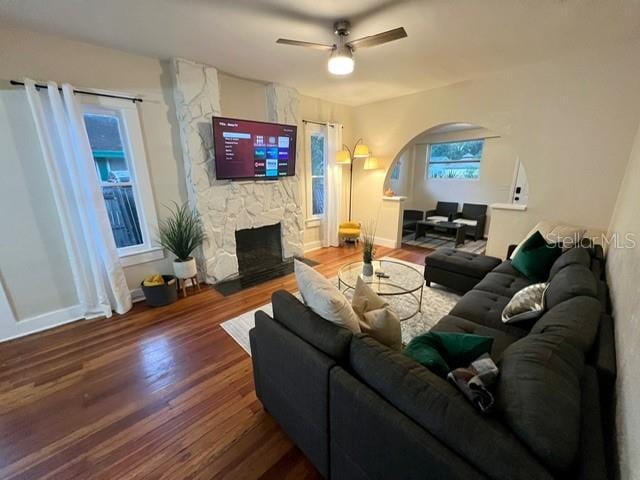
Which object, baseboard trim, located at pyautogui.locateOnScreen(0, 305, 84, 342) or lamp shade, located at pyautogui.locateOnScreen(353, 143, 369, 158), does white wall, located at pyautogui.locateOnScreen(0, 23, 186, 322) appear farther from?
lamp shade, located at pyautogui.locateOnScreen(353, 143, 369, 158)

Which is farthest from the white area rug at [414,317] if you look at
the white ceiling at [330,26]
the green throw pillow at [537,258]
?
the white ceiling at [330,26]

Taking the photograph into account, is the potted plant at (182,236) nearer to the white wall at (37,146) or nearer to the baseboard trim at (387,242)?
the white wall at (37,146)

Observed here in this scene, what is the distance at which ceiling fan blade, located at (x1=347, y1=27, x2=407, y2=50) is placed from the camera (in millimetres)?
1891

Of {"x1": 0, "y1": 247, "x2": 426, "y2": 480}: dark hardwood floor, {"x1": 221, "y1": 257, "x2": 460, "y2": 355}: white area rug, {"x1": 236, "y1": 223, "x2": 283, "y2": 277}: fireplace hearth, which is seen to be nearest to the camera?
{"x1": 0, "y1": 247, "x2": 426, "y2": 480}: dark hardwood floor

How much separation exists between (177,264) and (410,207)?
6.21 metres

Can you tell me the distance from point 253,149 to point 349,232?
7.85ft

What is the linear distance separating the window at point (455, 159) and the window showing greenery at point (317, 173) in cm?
353

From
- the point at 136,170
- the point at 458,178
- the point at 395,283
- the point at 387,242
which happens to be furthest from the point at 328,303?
the point at 458,178

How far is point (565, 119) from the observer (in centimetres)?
306

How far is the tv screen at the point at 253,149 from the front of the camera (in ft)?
10.8

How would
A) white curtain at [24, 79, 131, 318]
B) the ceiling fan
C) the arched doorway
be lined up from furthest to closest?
1. the arched doorway
2. white curtain at [24, 79, 131, 318]
3. the ceiling fan

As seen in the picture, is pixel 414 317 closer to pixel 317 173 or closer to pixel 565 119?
pixel 565 119

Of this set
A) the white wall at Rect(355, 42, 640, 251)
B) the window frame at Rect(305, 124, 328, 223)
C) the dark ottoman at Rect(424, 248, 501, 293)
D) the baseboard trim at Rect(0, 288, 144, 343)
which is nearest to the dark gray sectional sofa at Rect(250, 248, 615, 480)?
the dark ottoman at Rect(424, 248, 501, 293)

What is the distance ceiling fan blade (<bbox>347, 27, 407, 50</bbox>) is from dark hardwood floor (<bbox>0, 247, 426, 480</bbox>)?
2.67 meters
